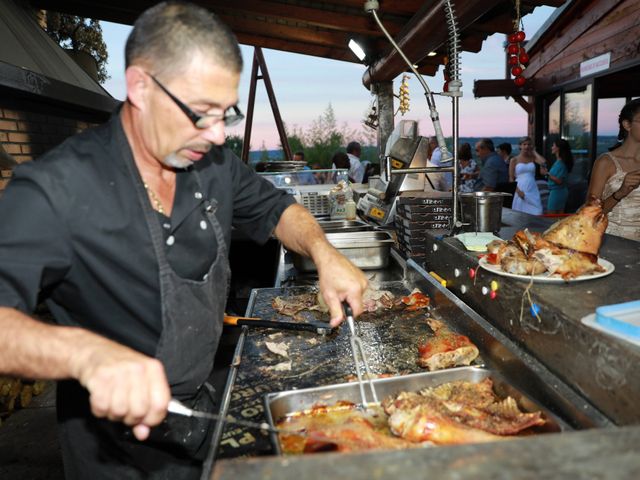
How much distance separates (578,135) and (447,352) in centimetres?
928

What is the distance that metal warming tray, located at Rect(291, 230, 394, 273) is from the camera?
334cm

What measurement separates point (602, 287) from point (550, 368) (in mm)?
437

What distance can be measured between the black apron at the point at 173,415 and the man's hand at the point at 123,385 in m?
0.52

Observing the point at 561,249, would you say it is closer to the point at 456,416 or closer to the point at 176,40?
the point at 456,416

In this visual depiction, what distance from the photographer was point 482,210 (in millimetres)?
2807

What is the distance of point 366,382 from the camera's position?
1681 mm

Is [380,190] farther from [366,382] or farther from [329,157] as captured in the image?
[329,157]

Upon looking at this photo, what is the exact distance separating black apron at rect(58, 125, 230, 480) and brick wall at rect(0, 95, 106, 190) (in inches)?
133

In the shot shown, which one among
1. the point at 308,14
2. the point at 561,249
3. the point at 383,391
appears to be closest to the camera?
the point at 383,391

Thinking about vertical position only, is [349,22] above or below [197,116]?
above

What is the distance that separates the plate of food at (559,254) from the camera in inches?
72.7

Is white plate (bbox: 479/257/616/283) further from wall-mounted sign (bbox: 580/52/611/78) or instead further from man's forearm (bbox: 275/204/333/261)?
wall-mounted sign (bbox: 580/52/611/78)

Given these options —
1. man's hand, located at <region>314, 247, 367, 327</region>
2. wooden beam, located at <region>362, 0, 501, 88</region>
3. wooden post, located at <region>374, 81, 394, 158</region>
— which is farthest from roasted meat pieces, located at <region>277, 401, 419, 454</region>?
wooden post, located at <region>374, 81, 394, 158</region>

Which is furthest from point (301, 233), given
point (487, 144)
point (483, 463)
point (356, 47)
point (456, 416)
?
point (487, 144)
